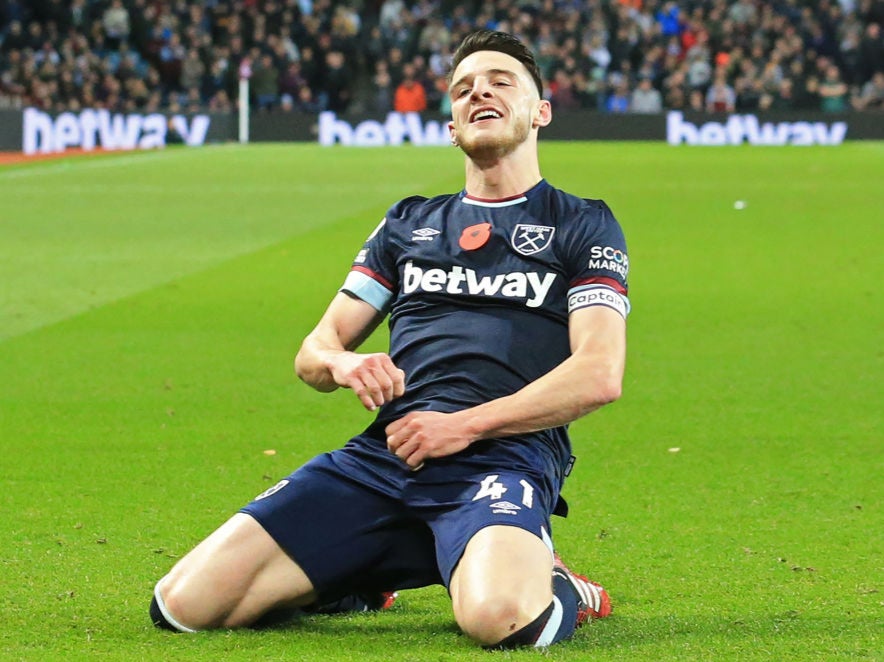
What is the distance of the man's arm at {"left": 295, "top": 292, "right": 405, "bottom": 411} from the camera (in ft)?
16.0

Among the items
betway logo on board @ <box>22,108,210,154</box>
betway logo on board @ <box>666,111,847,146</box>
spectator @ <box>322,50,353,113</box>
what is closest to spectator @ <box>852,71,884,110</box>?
betway logo on board @ <box>666,111,847,146</box>

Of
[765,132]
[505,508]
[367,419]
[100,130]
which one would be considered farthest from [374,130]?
[505,508]

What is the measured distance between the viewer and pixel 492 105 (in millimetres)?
5176

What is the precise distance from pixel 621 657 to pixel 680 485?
98.1 inches

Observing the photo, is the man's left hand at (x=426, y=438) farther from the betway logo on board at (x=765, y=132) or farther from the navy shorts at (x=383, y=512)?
the betway logo on board at (x=765, y=132)

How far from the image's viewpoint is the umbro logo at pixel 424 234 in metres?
5.29

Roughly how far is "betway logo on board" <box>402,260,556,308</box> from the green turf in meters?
1.01

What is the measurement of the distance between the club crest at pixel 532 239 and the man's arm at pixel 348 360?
21.9 inches

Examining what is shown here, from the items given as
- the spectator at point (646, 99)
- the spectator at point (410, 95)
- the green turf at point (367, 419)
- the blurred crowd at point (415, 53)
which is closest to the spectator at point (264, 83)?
the blurred crowd at point (415, 53)

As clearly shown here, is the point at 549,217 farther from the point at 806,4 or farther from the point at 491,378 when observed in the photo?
the point at 806,4

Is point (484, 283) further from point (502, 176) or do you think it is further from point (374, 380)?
point (374, 380)

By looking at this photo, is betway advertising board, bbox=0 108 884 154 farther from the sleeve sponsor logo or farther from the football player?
the sleeve sponsor logo

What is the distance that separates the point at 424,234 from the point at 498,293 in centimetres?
36

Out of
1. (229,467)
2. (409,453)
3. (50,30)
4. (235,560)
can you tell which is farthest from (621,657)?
(50,30)
